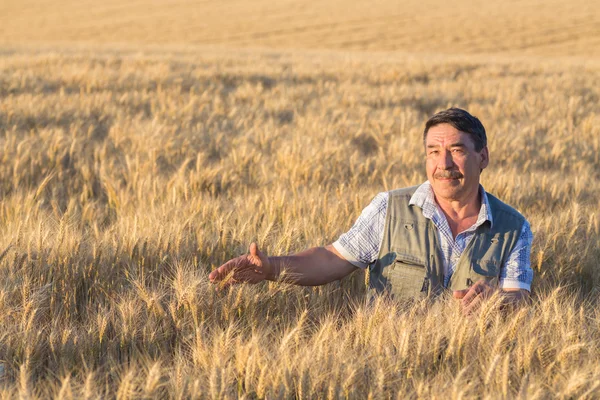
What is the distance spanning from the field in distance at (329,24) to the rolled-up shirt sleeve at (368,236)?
83.5 feet

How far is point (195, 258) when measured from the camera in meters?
2.49

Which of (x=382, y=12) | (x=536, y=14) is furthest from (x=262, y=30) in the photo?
(x=536, y=14)

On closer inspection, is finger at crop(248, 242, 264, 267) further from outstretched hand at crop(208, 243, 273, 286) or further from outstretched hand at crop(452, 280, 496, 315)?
outstretched hand at crop(452, 280, 496, 315)

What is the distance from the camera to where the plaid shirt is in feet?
7.88

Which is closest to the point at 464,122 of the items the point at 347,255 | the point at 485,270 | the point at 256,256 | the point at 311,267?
the point at 485,270

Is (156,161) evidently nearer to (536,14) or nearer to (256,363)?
(256,363)

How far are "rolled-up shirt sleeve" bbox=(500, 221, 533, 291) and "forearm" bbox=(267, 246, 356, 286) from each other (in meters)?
0.55

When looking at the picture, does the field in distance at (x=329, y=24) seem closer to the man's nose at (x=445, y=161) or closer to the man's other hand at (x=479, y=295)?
the man's nose at (x=445, y=161)

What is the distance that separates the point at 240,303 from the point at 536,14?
Result: 3697 centimetres

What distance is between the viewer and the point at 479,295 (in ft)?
6.66

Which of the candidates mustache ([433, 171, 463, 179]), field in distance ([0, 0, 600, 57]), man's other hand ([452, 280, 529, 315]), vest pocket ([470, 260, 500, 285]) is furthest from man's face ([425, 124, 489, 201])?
field in distance ([0, 0, 600, 57])

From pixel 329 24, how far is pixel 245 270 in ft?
113

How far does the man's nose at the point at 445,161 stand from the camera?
239 centimetres

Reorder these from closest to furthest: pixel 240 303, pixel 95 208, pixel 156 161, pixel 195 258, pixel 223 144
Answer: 1. pixel 240 303
2. pixel 195 258
3. pixel 95 208
4. pixel 156 161
5. pixel 223 144
